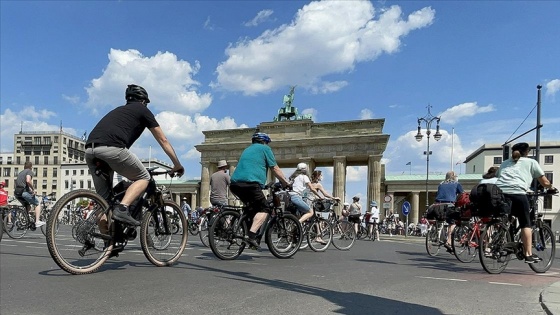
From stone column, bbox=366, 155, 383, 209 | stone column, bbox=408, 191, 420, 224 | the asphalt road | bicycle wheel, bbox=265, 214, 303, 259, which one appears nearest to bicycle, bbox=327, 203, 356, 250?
bicycle wheel, bbox=265, 214, 303, 259

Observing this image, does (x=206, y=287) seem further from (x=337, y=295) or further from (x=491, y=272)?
(x=491, y=272)

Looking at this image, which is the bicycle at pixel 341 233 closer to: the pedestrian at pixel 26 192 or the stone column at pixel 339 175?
the pedestrian at pixel 26 192

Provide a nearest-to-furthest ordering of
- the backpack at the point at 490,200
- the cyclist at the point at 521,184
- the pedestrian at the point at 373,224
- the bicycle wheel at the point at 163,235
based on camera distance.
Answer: the bicycle wheel at the point at 163,235 < the backpack at the point at 490,200 < the cyclist at the point at 521,184 < the pedestrian at the point at 373,224

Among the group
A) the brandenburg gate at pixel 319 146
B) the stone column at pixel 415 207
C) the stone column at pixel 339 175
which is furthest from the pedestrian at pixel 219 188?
the stone column at pixel 415 207

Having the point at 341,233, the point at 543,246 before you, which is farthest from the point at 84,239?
the point at 341,233

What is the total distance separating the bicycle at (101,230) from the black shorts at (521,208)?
15.6 ft

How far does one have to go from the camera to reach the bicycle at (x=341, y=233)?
411 inches

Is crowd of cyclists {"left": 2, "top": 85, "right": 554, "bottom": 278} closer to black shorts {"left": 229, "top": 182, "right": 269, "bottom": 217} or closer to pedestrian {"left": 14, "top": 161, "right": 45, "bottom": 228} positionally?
black shorts {"left": 229, "top": 182, "right": 269, "bottom": 217}

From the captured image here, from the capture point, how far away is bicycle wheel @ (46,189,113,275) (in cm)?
457

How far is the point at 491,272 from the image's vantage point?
6332 millimetres

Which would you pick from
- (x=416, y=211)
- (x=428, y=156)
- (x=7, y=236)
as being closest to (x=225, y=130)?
(x=416, y=211)

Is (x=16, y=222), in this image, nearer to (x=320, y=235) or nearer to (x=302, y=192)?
(x=302, y=192)

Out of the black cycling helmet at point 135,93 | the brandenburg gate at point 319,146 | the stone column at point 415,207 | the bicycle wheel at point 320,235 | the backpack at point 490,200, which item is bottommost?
the stone column at point 415,207

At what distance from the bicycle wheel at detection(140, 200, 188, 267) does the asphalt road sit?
0.21 metres
